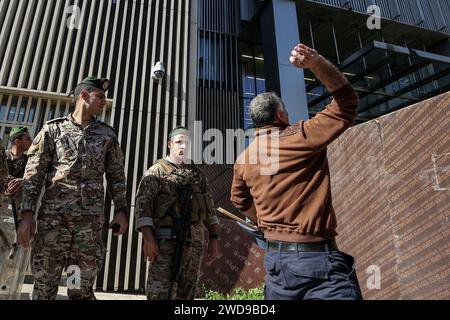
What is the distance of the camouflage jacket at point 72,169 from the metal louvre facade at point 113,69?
3149 mm

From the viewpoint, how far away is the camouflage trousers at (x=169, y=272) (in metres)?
2.83

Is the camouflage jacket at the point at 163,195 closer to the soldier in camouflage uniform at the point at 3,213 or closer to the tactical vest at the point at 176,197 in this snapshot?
the tactical vest at the point at 176,197

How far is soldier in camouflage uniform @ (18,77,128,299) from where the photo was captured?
7.69ft

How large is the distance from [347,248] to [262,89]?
7.35 m

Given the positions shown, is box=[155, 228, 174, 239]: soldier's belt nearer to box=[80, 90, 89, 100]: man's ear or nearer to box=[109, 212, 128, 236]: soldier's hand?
box=[109, 212, 128, 236]: soldier's hand

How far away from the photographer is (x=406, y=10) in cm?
1145

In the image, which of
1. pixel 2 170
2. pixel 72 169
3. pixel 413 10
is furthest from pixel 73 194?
Result: pixel 413 10

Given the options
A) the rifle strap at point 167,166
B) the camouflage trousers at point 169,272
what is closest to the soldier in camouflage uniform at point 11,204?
the rifle strap at point 167,166

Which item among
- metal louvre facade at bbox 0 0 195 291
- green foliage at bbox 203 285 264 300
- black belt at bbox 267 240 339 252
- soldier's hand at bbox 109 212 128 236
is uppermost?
metal louvre facade at bbox 0 0 195 291

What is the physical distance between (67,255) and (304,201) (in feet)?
5.41

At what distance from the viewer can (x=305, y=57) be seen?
5.72 ft

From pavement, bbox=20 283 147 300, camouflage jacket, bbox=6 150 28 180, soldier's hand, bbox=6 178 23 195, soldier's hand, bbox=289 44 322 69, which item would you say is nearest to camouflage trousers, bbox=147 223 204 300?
soldier's hand, bbox=6 178 23 195

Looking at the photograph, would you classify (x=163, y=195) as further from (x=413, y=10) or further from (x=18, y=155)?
(x=413, y=10)
